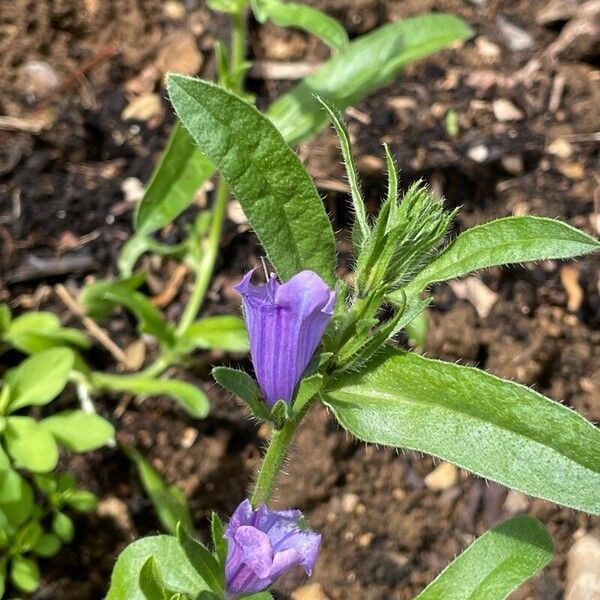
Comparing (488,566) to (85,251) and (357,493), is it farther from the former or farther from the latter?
(85,251)

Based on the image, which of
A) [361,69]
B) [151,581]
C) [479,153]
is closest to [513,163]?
[479,153]

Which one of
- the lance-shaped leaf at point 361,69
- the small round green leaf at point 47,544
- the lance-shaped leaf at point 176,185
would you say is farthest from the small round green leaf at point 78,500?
the lance-shaped leaf at point 361,69

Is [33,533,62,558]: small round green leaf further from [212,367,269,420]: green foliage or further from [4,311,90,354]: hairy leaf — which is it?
[212,367,269,420]: green foliage

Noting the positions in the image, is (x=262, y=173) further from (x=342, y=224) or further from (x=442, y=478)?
(x=342, y=224)

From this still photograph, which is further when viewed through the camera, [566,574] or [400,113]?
[400,113]

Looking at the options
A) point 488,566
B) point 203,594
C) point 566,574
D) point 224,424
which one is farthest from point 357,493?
point 203,594

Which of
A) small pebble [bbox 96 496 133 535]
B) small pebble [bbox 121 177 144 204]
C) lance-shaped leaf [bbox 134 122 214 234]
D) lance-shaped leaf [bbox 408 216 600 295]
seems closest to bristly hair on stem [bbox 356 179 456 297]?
lance-shaped leaf [bbox 408 216 600 295]
